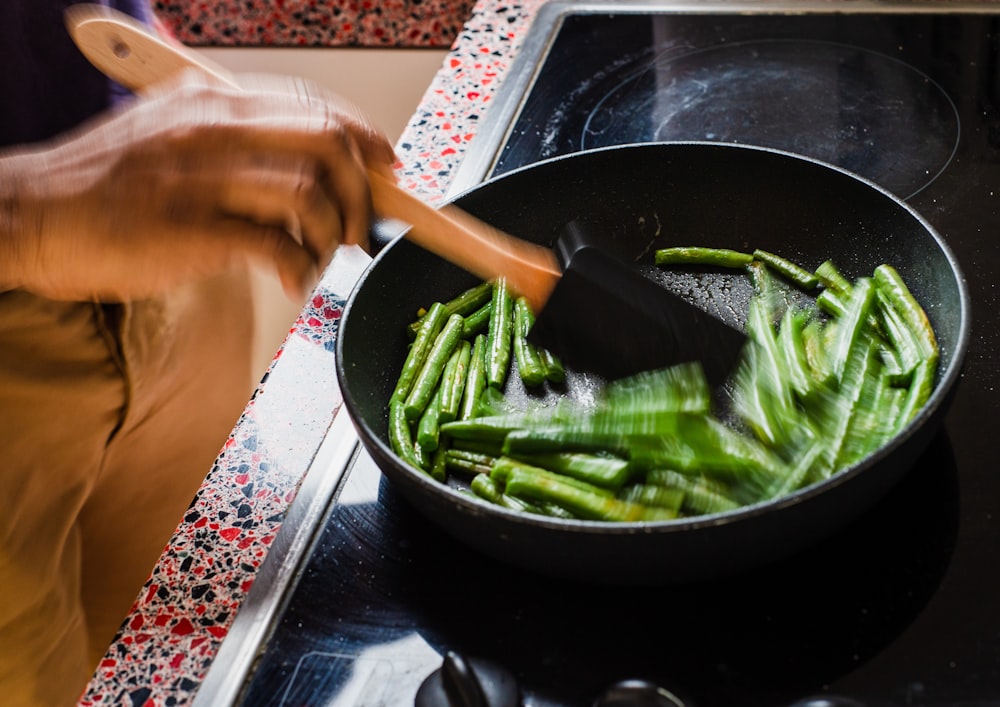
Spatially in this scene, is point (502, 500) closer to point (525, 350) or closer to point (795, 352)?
point (525, 350)

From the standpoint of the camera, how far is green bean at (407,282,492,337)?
132cm

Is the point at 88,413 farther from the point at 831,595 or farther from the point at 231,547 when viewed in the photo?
the point at 831,595

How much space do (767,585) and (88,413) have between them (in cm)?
106

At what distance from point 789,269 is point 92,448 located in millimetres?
1071

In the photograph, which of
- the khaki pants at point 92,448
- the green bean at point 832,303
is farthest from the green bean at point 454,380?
the khaki pants at point 92,448

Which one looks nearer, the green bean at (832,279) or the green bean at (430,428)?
the green bean at (430,428)

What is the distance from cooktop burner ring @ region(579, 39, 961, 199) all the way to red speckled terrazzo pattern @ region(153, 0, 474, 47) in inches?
30.6

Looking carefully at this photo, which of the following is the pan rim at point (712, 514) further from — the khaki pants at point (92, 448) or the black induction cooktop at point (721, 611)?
the khaki pants at point (92, 448)

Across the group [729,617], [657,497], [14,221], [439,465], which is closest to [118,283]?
[14,221]

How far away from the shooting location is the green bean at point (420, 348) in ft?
3.94

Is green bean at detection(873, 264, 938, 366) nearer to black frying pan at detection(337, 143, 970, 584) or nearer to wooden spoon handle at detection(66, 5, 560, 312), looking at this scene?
black frying pan at detection(337, 143, 970, 584)

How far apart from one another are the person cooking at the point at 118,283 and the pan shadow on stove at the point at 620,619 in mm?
342

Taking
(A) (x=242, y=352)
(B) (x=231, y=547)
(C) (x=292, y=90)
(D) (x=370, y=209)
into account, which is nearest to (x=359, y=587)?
(B) (x=231, y=547)

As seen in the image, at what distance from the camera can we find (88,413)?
150 centimetres
